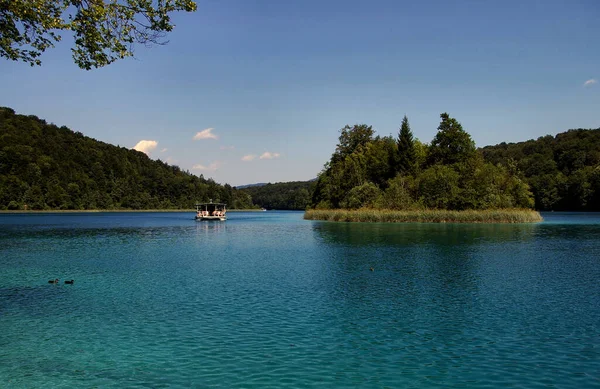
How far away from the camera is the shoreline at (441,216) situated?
86369 mm

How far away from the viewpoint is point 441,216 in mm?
90438

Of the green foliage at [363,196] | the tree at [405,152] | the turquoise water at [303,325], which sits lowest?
the turquoise water at [303,325]

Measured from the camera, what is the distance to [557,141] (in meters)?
199

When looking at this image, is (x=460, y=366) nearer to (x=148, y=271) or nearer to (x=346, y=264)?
(x=346, y=264)

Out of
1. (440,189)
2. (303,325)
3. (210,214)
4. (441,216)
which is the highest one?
(440,189)

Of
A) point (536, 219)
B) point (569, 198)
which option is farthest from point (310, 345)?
point (569, 198)

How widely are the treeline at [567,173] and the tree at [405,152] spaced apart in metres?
75.5

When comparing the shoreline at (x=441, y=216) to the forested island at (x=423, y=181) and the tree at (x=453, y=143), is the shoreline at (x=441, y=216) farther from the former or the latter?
the tree at (x=453, y=143)

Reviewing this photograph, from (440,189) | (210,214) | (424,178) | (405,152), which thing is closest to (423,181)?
(424,178)

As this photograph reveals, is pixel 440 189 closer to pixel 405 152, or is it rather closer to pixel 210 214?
pixel 405 152

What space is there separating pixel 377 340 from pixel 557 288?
45.6 feet

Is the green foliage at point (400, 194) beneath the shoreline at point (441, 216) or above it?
above

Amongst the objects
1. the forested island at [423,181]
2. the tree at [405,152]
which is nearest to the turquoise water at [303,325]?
the forested island at [423,181]

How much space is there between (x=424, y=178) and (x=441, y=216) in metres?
14.0
